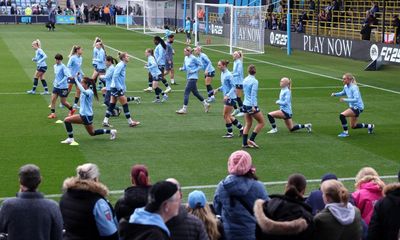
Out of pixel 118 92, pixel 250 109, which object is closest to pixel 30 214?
pixel 250 109

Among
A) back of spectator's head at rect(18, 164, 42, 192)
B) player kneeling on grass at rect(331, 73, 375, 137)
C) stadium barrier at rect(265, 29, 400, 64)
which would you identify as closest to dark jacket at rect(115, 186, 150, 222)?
back of spectator's head at rect(18, 164, 42, 192)

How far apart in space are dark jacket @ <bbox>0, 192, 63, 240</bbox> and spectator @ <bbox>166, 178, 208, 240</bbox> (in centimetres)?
141

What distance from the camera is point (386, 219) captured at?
8.32 m

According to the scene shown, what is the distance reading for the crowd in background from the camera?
7547 mm

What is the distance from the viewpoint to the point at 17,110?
2336 centimetres

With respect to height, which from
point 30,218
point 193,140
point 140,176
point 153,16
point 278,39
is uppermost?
point 153,16

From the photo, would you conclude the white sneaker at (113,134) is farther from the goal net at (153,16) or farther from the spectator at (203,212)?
Answer: the goal net at (153,16)

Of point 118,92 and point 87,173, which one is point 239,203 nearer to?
point 87,173

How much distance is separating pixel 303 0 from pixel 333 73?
2028 centimetres

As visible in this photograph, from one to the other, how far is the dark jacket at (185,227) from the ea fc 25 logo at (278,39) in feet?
138

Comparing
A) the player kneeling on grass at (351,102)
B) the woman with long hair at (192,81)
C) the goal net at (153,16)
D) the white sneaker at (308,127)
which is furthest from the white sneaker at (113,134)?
the goal net at (153,16)

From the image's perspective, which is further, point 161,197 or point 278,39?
point 278,39

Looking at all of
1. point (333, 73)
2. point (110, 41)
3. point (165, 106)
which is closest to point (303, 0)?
point (110, 41)

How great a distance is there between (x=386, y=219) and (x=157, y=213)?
3105 millimetres
